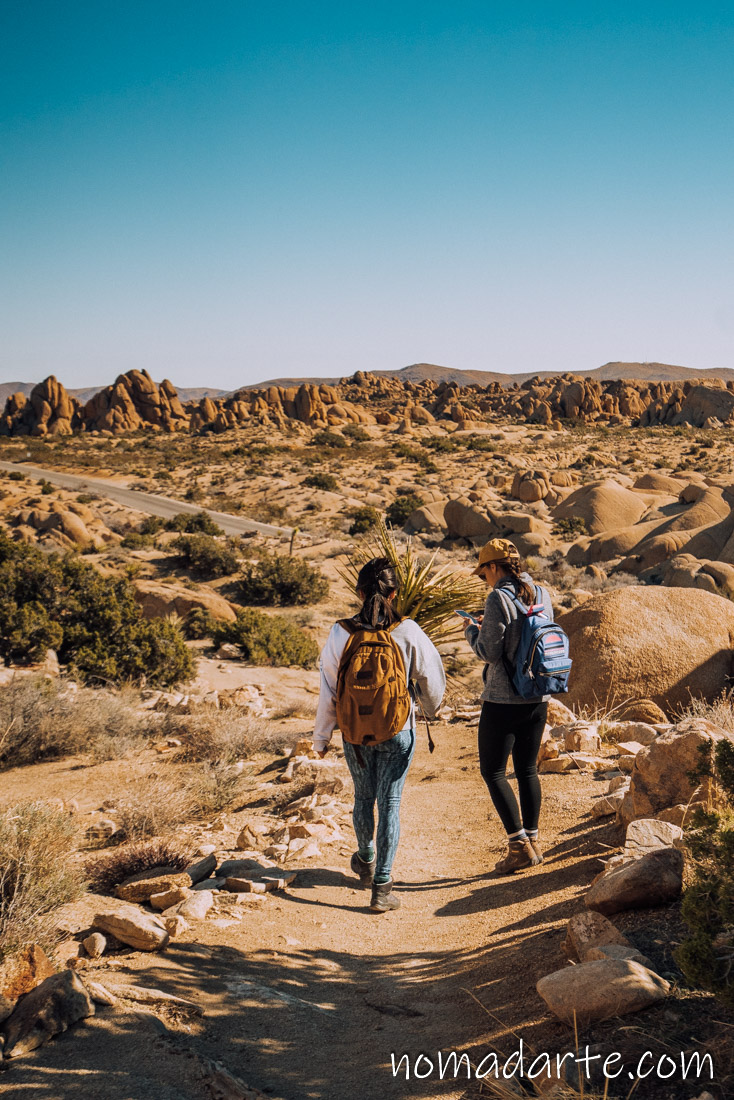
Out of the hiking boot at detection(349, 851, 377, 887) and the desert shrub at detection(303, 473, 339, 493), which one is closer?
the hiking boot at detection(349, 851, 377, 887)

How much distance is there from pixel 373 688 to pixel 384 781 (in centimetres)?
62

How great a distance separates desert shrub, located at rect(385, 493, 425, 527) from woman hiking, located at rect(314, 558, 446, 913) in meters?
26.1

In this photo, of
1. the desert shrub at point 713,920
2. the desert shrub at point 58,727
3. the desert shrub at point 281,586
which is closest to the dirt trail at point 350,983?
the desert shrub at point 713,920

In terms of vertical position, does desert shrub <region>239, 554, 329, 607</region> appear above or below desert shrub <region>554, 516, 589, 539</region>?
below

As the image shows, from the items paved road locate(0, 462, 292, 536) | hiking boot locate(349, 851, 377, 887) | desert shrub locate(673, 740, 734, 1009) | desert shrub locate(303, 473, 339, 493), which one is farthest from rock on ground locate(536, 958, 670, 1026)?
desert shrub locate(303, 473, 339, 493)

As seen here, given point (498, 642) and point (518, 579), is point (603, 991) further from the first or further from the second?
point (518, 579)

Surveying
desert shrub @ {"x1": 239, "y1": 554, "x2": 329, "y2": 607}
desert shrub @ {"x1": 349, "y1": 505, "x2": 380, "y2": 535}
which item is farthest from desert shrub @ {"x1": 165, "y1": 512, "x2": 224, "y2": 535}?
desert shrub @ {"x1": 239, "y1": 554, "x2": 329, "y2": 607}

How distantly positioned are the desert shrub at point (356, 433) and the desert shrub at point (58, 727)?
5560 cm

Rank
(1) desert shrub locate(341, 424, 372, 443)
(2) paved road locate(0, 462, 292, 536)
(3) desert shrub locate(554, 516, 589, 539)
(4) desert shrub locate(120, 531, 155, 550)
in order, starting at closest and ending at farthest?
(4) desert shrub locate(120, 531, 155, 550) < (3) desert shrub locate(554, 516, 589, 539) < (2) paved road locate(0, 462, 292, 536) < (1) desert shrub locate(341, 424, 372, 443)

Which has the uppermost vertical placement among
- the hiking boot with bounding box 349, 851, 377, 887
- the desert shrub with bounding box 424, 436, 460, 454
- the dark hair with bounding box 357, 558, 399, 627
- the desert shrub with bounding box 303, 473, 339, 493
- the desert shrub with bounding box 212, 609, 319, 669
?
the desert shrub with bounding box 424, 436, 460, 454

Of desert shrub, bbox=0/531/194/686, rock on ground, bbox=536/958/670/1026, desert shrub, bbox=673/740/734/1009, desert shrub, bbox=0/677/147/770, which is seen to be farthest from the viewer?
desert shrub, bbox=0/531/194/686

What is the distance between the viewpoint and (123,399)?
88.6 metres

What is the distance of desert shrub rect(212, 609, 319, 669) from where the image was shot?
530 inches

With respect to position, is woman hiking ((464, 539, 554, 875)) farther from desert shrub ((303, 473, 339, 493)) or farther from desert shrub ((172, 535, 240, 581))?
desert shrub ((303, 473, 339, 493))
